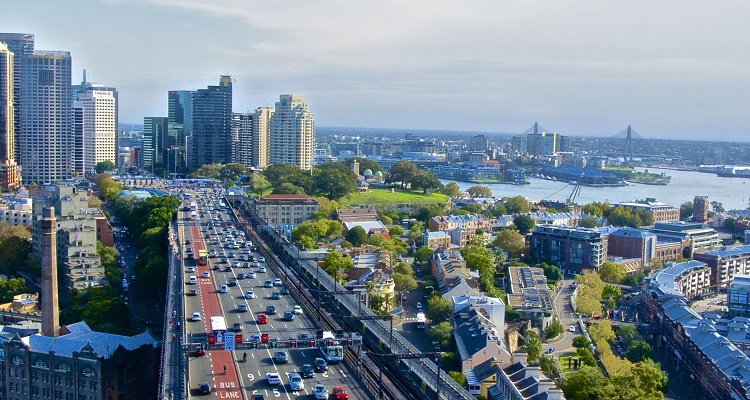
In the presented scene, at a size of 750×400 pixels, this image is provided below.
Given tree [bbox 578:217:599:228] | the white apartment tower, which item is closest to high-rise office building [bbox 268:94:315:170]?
the white apartment tower

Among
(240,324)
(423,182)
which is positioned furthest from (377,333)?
(423,182)

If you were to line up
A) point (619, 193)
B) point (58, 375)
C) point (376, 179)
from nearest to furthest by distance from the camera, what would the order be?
point (58, 375)
point (376, 179)
point (619, 193)

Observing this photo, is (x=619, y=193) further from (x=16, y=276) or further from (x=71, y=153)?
(x=16, y=276)

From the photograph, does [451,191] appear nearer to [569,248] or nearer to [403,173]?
[403,173]

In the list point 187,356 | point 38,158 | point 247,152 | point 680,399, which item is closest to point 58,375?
point 187,356

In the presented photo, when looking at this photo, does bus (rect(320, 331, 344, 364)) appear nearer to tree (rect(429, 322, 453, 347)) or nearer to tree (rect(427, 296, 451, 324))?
tree (rect(429, 322, 453, 347))

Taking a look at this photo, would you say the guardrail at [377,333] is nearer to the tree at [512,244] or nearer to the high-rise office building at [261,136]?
the tree at [512,244]
